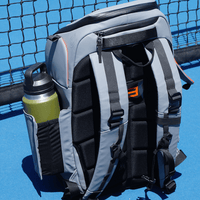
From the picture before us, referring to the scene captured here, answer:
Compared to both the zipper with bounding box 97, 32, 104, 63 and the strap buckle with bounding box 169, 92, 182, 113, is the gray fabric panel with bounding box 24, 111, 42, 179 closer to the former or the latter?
the zipper with bounding box 97, 32, 104, 63

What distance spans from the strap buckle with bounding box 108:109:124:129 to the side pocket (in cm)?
24

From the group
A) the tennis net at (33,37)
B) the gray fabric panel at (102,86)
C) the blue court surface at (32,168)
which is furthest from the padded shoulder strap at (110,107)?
the tennis net at (33,37)

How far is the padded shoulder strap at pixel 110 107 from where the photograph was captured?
1164 mm

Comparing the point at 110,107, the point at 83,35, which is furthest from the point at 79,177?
the point at 83,35

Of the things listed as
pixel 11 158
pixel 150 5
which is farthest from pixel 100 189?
pixel 150 5

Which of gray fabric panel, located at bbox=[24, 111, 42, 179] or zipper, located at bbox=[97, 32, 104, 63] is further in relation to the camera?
gray fabric panel, located at bbox=[24, 111, 42, 179]

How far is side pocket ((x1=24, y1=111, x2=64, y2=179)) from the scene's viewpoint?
1275 mm

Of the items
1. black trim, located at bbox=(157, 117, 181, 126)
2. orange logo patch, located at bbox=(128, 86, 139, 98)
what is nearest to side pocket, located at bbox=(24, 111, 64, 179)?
orange logo patch, located at bbox=(128, 86, 139, 98)

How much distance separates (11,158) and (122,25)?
1.01m

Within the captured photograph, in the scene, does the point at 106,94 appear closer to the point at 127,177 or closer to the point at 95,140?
the point at 95,140

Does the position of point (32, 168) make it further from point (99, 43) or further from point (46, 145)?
point (99, 43)

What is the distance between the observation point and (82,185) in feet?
4.53

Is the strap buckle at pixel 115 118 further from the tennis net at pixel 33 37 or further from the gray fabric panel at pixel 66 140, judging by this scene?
the tennis net at pixel 33 37

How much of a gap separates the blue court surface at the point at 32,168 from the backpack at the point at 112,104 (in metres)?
0.10
